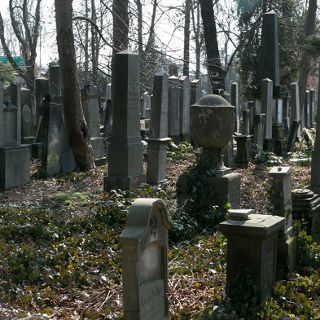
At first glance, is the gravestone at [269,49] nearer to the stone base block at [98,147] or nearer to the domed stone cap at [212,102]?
the stone base block at [98,147]

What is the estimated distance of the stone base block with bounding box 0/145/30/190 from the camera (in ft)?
38.1

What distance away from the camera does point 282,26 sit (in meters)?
28.0

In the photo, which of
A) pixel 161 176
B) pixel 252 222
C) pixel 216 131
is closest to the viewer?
pixel 252 222

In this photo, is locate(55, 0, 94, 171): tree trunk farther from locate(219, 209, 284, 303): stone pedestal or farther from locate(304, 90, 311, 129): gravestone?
locate(304, 90, 311, 129): gravestone

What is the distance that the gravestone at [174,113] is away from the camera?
17825 millimetres

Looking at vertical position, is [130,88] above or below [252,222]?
above

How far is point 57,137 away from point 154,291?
9180mm

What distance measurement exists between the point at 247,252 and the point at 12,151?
7.17 m

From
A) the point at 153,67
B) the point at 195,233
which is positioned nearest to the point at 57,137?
the point at 153,67

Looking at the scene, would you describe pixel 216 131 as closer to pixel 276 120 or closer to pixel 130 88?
pixel 130 88

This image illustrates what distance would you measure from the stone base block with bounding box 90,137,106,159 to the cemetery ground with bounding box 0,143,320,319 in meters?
5.02

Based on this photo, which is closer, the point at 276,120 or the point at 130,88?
the point at 130,88

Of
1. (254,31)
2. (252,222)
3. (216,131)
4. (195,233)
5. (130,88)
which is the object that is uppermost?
(254,31)

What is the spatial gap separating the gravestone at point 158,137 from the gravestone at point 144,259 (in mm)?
6865
